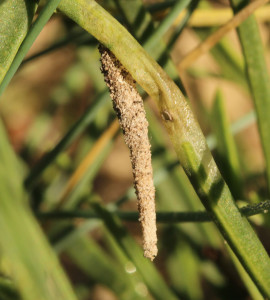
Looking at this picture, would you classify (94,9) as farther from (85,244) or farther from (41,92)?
(41,92)

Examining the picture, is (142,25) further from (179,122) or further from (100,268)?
(100,268)

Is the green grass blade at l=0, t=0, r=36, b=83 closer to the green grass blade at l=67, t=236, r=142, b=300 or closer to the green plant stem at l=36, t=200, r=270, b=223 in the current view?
the green plant stem at l=36, t=200, r=270, b=223

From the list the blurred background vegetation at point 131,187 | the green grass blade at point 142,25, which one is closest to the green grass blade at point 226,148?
the blurred background vegetation at point 131,187

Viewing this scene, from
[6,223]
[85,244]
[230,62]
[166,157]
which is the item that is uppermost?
[230,62]

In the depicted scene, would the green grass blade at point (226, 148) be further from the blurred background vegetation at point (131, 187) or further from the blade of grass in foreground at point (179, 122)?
the blade of grass in foreground at point (179, 122)

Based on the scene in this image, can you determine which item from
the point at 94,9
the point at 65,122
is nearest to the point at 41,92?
the point at 65,122

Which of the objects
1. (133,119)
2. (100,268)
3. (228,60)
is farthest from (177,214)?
(228,60)

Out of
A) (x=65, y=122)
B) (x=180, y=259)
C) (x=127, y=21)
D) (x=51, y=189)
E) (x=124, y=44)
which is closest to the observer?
(x=124, y=44)
